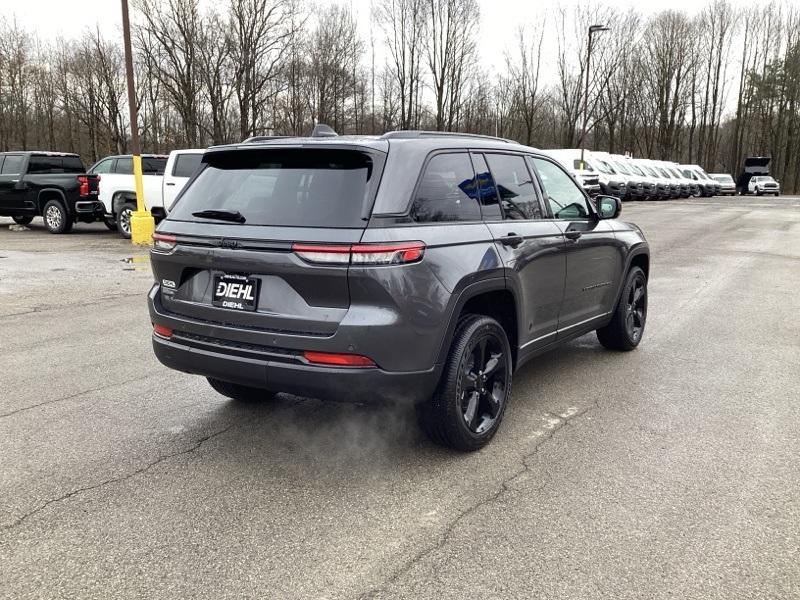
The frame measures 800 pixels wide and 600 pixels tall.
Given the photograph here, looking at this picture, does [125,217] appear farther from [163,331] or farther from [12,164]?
[163,331]

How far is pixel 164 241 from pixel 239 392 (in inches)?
48.8

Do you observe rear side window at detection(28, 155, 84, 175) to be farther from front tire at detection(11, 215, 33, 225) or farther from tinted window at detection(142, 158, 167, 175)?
front tire at detection(11, 215, 33, 225)

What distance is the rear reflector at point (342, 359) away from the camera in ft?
10.7

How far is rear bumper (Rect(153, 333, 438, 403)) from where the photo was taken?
326 cm

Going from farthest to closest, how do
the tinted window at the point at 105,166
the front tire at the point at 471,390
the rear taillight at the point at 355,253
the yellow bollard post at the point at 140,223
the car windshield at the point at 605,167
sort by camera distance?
the car windshield at the point at 605,167
the tinted window at the point at 105,166
the yellow bollard post at the point at 140,223
the front tire at the point at 471,390
the rear taillight at the point at 355,253

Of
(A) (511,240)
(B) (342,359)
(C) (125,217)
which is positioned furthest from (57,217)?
(B) (342,359)

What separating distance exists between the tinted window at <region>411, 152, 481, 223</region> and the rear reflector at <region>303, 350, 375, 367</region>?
2.50 ft

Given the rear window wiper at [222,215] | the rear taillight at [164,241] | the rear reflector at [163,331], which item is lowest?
the rear reflector at [163,331]

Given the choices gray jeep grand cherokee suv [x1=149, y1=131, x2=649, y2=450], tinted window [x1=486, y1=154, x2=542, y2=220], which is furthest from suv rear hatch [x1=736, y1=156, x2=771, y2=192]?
gray jeep grand cherokee suv [x1=149, y1=131, x2=649, y2=450]

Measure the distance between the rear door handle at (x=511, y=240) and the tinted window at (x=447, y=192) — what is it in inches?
8.5

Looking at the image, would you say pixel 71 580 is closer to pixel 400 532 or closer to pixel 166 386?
pixel 400 532

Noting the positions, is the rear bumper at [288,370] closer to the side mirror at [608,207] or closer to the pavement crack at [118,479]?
the pavement crack at [118,479]

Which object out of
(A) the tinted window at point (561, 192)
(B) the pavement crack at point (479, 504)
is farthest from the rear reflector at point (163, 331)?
(A) the tinted window at point (561, 192)

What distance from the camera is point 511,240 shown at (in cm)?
407
